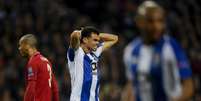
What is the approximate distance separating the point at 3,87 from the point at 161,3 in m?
4.69

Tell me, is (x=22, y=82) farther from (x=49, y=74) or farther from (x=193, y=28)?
(x=49, y=74)

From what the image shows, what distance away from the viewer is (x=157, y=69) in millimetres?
6883

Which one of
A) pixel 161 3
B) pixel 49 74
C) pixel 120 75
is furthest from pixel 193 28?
pixel 49 74

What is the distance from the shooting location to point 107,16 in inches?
759

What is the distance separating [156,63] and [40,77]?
4.08 m

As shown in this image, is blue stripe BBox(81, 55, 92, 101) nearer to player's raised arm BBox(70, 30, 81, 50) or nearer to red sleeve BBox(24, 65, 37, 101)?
player's raised arm BBox(70, 30, 81, 50)

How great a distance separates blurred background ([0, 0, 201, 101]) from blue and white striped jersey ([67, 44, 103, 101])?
5144 millimetres

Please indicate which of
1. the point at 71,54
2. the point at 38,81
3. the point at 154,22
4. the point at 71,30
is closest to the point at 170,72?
the point at 154,22

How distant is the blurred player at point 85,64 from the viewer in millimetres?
9914

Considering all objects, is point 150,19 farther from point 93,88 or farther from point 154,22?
point 93,88

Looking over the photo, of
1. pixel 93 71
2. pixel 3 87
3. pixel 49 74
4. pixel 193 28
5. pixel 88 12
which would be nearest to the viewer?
pixel 93 71

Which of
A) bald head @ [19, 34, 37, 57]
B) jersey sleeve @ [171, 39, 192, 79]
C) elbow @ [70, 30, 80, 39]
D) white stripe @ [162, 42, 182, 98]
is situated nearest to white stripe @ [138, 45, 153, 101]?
white stripe @ [162, 42, 182, 98]

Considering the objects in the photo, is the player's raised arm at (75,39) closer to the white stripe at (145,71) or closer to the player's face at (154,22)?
the white stripe at (145,71)

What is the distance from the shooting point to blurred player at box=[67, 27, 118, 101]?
9.91m
